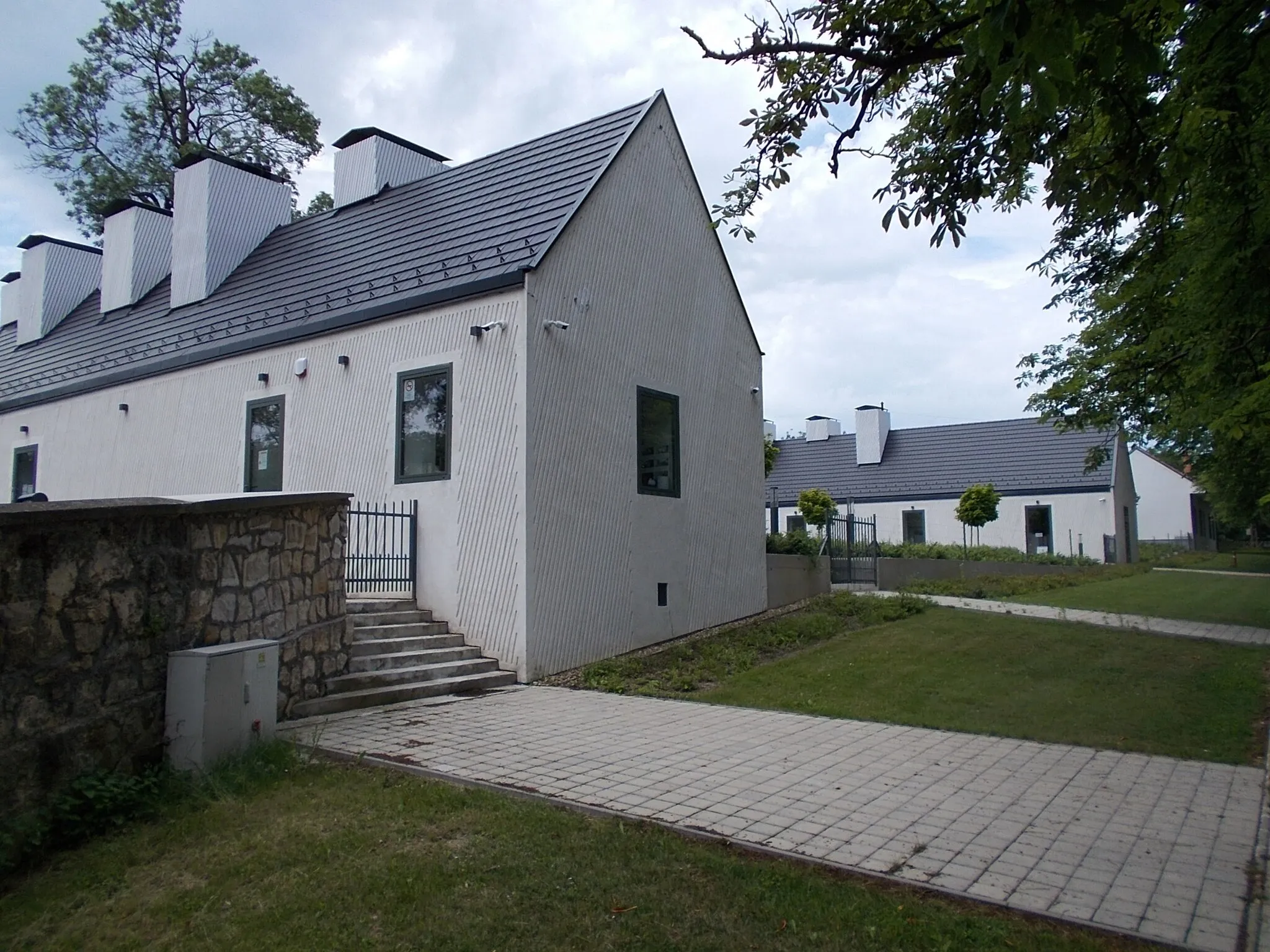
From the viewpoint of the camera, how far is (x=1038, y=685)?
10086 millimetres

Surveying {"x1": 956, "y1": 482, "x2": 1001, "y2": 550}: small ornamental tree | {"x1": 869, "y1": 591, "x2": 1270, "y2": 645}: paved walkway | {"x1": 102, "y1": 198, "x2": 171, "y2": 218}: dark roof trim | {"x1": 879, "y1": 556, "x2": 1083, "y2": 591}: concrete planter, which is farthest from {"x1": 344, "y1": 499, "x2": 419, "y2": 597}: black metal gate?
{"x1": 956, "y1": 482, "x2": 1001, "y2": 550}: small ornamental tree

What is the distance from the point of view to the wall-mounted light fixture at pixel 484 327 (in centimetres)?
1111

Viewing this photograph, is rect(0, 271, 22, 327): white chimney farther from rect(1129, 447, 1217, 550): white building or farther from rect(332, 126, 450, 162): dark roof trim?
rect(1129, 447, 1217, 550): white building

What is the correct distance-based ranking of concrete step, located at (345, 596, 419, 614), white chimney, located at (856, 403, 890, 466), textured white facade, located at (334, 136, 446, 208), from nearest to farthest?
concrete step, located at (345, 596, 419, 614) < textured white facade, located at (334, 136, 446, 208) < white chimney, located at (856, 403, 890, 466)

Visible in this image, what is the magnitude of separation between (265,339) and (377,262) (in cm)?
203

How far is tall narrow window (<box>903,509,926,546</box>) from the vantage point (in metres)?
36.9

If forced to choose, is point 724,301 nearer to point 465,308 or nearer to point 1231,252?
point 465,308

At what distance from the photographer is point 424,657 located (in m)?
10.1

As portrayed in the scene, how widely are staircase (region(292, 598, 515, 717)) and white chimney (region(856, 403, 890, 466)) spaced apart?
31.8m

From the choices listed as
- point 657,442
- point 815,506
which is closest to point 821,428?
point 815,506

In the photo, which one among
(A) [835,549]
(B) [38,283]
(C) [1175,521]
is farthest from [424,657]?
(C) [1175,521]

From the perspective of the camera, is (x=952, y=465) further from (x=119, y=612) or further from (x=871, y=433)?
(x=119, y=612)

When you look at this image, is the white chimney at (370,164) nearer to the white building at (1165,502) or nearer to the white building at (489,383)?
the white building at (489,383)

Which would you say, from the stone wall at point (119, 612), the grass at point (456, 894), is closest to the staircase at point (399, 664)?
the stone wall at point (119, 612)
